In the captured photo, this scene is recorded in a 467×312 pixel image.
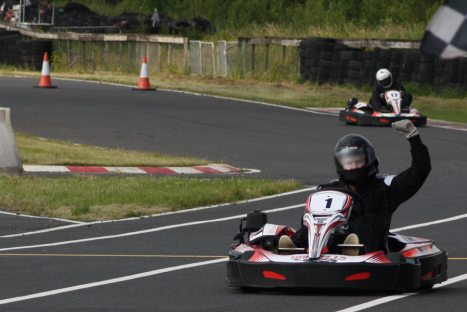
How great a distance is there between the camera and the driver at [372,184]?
6.46 meters

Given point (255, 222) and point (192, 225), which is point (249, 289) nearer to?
point (255, 222)

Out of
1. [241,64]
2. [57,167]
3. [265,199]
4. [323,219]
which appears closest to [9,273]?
[323,219]

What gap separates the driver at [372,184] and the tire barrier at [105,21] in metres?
37.0

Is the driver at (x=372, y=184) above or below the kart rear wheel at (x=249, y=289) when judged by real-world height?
above

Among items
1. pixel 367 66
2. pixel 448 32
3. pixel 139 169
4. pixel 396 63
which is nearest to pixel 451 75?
pixel 396 63

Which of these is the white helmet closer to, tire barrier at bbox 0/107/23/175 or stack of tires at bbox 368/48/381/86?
stack of tires at bbox 368/48/381/86

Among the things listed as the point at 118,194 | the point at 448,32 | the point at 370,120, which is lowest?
the point at 118,194

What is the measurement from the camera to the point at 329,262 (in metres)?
5.95

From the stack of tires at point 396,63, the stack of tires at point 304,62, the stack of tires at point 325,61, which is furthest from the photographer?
the stack of tires at point 304,62

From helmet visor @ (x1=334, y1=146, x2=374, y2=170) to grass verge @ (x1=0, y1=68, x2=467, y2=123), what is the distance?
49.0 feet

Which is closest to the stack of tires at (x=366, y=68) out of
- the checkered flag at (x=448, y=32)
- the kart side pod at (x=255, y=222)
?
the kart side pod at (x=255, y=222)

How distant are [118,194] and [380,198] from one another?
4.94m

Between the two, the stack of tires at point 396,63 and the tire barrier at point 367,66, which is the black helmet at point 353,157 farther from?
the stack of tires at point 396,63

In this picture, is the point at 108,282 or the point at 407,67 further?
the point at 407,67
